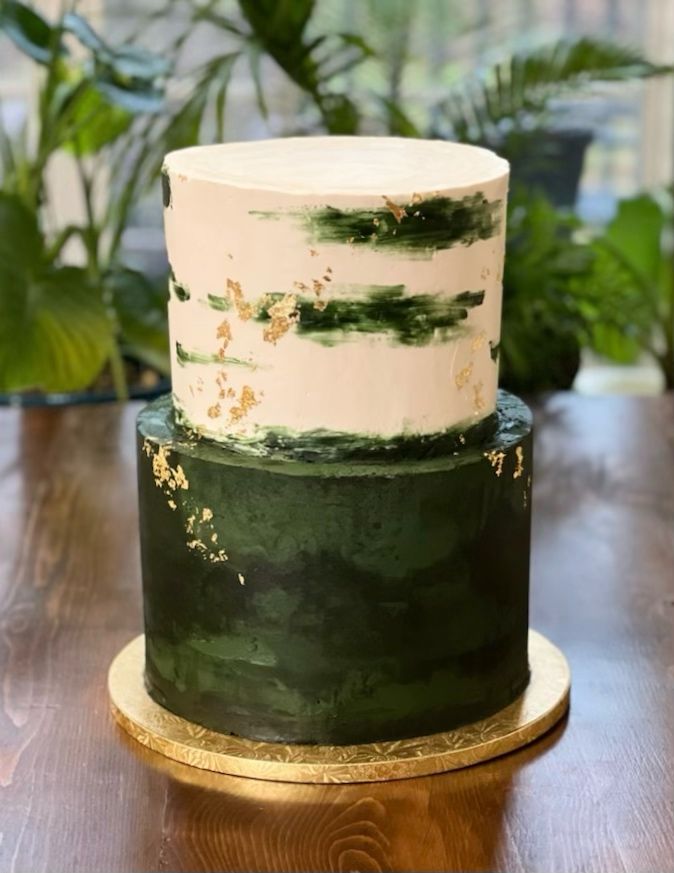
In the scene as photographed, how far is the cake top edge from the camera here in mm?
1038

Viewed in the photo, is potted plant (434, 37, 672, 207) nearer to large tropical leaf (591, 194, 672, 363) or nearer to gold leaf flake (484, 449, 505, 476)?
large tropical leaf (591, 194, 672, 363)

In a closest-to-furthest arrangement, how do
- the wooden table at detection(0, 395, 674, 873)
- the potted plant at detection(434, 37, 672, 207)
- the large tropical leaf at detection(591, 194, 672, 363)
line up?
the wooden table at detection(0, 395, 674, 873) < the potted plant at detection(434, 37, 672, 207) < the large tropical leaf at detection(591, 194, 672, 363)

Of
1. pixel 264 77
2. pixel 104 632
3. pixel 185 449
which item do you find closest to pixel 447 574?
pixel 185 449

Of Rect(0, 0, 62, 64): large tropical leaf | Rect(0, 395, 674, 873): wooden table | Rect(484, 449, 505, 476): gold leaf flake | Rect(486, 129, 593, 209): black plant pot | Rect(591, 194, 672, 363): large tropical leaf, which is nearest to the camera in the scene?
Rect(0, 395, 674, 873): wooden table

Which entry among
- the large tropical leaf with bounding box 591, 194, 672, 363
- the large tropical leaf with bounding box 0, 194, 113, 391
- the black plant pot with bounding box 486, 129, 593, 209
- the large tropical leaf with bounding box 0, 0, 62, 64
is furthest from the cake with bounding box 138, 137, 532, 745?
the black plant pot with bounding box 486, 129, 593, 209

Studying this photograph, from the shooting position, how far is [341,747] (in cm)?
112

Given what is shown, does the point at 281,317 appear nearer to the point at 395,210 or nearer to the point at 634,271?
the point at 395,210

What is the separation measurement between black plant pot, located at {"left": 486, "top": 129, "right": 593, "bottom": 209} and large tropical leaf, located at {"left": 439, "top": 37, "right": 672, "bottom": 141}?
33 centimetres

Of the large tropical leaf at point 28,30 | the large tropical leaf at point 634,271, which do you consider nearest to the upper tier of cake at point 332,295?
the large tropical leaf at point 28,30

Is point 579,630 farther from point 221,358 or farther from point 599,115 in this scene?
point 599,115

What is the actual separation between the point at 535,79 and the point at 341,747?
1760 millimetres

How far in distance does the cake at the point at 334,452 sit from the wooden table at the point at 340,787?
0.27 ft

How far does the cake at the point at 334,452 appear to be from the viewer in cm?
104

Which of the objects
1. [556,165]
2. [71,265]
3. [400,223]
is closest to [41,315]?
[71,265]
